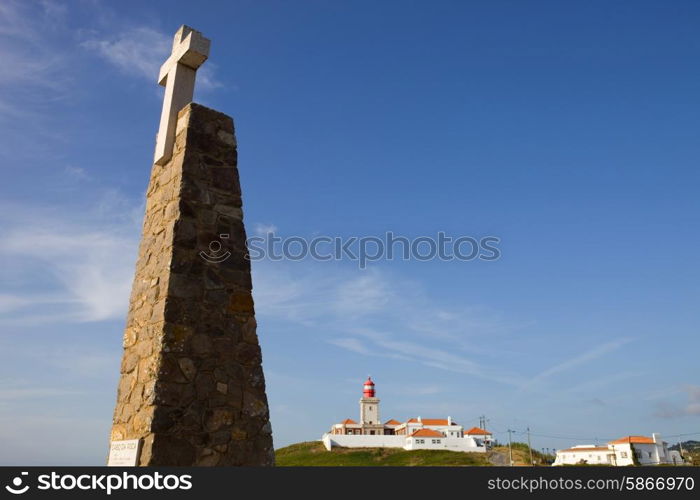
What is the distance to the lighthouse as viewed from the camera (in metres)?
63.4

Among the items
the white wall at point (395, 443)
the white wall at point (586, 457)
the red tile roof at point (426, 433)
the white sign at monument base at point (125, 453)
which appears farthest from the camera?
the white wall at point (586, 457)

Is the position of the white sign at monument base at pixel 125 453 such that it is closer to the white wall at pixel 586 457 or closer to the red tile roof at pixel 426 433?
the red tile roof at pixel 426 433

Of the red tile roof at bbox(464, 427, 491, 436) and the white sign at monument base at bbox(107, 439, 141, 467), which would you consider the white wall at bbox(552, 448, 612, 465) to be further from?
the white sign at monument base at bbox(107, 439, 141, 467)

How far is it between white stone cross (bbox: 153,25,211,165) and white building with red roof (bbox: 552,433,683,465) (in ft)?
201

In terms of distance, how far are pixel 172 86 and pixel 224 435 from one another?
158 inches

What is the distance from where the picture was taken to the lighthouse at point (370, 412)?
6338cm

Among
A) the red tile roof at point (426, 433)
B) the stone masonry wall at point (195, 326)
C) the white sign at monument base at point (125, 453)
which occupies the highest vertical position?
the red tile roof at point (426, 433)

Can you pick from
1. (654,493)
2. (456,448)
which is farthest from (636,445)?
(654,493)

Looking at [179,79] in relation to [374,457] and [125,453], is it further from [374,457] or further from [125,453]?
[374,457]

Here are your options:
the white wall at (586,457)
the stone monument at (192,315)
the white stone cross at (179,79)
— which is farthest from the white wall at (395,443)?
the white stone cross at (179,79)

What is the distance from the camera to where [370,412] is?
215 ft

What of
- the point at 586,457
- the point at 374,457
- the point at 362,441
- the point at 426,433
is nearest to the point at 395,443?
the point at 426,433

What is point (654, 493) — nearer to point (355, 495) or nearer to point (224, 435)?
point (355, 495)

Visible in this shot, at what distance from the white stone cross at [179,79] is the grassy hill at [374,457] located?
43.4 metres
